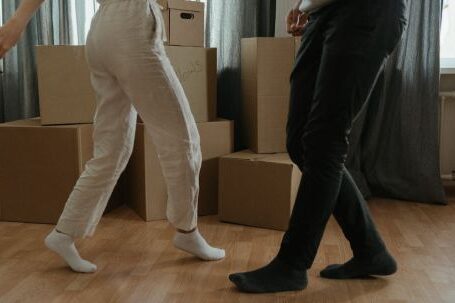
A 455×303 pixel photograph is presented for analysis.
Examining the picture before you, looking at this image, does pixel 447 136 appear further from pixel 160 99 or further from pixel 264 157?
pixel 160 99

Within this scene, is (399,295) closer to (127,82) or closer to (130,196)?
(127,82)

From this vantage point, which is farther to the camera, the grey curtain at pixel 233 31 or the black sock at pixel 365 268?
the grey curtain at pixel 233 31

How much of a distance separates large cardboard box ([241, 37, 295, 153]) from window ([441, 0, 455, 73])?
0.94 meters

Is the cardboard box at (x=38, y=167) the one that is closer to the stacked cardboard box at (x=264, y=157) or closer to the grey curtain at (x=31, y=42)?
the grey curtain at (x=31, y=42)

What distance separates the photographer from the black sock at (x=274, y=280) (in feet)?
4.75

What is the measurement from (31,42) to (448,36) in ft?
6.63

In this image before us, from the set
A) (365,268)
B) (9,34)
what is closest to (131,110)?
(9,34)

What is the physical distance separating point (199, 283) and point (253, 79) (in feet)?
3.29

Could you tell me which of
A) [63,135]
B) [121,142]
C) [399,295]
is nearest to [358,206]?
[399,295]

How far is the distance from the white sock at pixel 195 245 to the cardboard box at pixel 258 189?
443 millimetres

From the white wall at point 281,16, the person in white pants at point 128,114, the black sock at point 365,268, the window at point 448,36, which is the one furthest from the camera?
the window at point 448,36

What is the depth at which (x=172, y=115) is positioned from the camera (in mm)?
1485

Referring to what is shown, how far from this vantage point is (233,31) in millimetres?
2523

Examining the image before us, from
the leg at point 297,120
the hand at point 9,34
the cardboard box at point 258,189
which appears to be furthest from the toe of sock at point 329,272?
the hand at point 9,34
